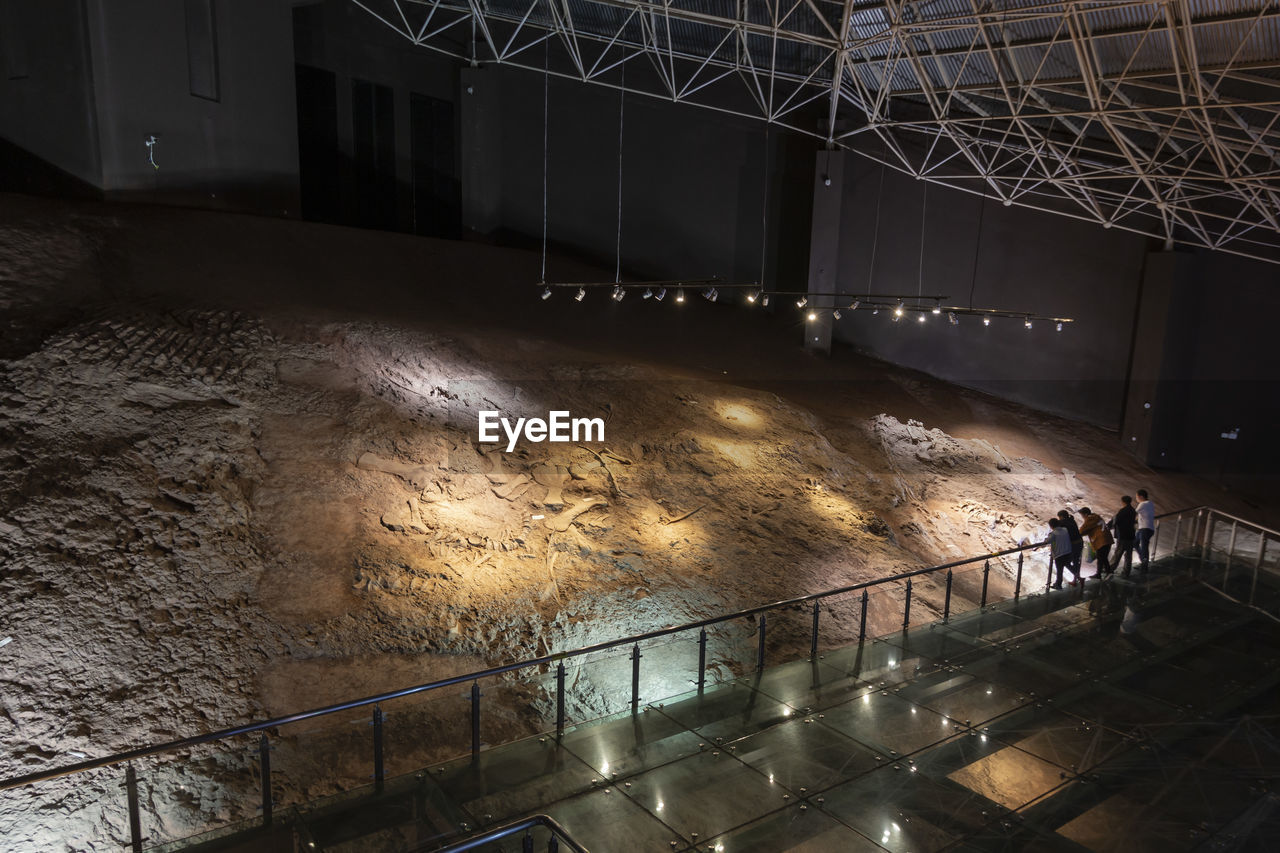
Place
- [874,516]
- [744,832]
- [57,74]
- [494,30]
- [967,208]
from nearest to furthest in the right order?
[744,832] < [874,516] < [57,74] < [967,208] < [494,30]

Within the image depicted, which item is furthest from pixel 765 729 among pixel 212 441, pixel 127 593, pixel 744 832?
pixel 212 441

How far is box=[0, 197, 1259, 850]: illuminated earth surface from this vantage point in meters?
8.03

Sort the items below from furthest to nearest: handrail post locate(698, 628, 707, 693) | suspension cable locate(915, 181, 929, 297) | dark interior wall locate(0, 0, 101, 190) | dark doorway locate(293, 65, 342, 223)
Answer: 1. suspension cable locate(915, 181, 929, 297)
2. dark doorway locate(293, 65, 342, 223)
3. dark interior wall locate(0, 0, 101, 190)
4. handrail post locate(698, 628, 707, 693)

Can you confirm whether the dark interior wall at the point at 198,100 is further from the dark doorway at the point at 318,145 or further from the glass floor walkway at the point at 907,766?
the glass floor walkway at the point at 907,766

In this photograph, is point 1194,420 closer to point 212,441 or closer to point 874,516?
point 874,516

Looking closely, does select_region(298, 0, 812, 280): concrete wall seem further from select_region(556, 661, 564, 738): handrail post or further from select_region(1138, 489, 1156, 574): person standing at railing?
select_region(556, 661, 564, 738): handrail post

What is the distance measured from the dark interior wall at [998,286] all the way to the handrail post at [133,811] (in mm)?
21069

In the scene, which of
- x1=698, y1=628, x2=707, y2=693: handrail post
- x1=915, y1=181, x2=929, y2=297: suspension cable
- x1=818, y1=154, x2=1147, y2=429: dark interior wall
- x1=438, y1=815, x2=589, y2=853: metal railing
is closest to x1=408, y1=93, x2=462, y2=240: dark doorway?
x1=818, y1=154, x2=1147, y2=429: dark interior wall

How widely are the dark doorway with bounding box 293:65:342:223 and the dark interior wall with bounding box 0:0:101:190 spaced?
5.34 meters

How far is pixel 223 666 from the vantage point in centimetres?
873

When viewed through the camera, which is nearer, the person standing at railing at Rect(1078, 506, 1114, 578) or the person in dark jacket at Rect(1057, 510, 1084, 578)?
the person in dark jacket at Rect(1057, 510, 1084, 578)

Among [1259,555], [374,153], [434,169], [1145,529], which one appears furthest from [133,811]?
[434,169]

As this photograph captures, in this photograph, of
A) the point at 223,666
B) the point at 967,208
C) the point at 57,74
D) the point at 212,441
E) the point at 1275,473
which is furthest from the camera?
the point at 967,208

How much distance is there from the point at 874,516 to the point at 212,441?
10.5 metres
